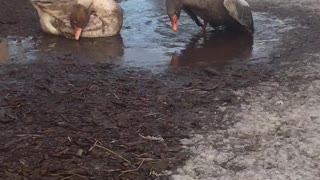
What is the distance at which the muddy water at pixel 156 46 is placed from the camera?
24.6ft

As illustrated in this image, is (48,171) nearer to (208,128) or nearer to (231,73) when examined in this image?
(208,128)

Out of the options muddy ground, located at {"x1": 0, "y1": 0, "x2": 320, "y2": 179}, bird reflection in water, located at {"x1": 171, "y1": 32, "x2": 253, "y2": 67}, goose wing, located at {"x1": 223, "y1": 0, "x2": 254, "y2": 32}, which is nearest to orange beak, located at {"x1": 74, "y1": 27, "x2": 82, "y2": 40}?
muddy ground, located at {"x1": 0, "y1": 0, "x2": 320, "y2": 179}

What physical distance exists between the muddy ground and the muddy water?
0.24 m

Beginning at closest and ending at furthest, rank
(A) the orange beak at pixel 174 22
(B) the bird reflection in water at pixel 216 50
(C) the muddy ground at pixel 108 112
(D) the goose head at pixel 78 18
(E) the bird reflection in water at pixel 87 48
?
(C) the muddy ground at pixel 108 112
(B) the bird reflection in water at pixel 216 50
(E) the bird reflection in water at pixel 87 48
(D) the goose head at pixel 78 18
(A) the orange beak at pixel 174 22

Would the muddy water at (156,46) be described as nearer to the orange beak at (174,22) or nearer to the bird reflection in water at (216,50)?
the bird reflection in water at (216,50)

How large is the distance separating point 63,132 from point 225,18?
446 cm

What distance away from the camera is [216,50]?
8078 millimetres

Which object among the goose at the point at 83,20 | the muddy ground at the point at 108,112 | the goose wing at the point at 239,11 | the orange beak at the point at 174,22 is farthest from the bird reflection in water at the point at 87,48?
the goose wing at the point at 239,11

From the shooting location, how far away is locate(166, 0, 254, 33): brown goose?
8.70m

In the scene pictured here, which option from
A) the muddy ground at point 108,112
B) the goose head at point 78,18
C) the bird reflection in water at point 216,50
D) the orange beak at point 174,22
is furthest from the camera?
the orange beak at point 174,22

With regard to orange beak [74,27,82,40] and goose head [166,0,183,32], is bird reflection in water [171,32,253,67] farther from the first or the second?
orange beak [74,27,82,40]

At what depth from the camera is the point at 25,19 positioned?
967cm

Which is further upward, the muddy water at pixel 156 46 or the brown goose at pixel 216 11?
the brown goose at pixel 216 11

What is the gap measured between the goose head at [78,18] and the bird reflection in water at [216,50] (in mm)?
1483
